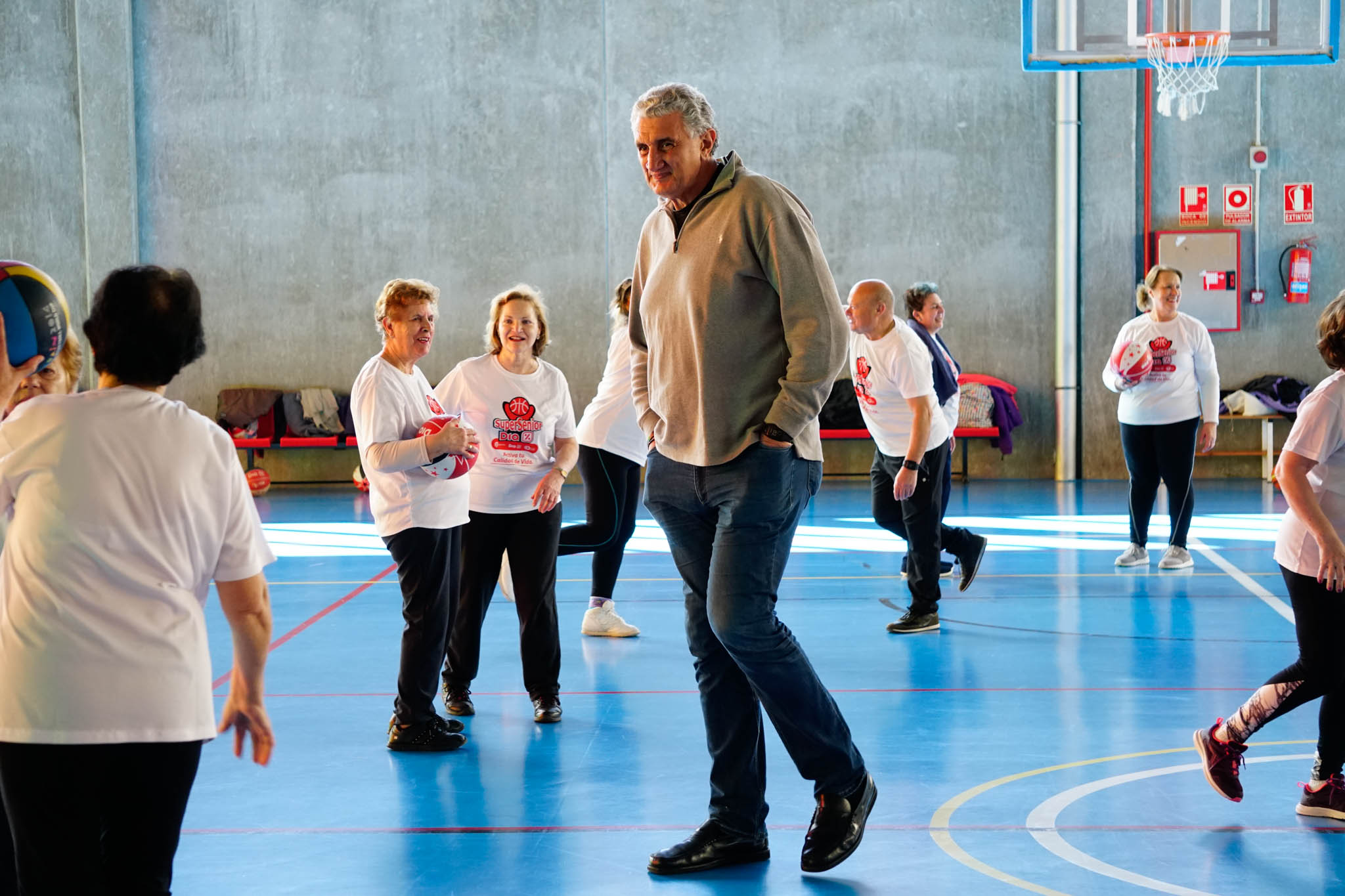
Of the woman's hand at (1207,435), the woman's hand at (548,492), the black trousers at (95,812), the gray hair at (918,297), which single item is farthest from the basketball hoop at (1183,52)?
the black trousers at (95,812)

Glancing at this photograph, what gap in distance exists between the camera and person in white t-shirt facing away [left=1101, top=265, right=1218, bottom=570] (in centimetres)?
746

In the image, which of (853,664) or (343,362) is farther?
(343,362)

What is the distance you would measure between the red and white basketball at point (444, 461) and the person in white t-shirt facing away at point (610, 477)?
4.91ft

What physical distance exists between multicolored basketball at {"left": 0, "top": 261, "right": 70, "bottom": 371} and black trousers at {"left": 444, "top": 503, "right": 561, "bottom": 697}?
7.89 ft

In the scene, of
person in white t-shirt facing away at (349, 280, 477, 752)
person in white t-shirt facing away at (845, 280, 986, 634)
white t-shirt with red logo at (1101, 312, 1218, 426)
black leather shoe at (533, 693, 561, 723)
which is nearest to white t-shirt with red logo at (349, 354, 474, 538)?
person in white t-shirt facing away at (349, 280, 477, 752)

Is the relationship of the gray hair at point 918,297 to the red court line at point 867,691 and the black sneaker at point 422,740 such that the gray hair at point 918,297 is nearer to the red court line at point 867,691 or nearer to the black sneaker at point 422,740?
the red court line at point 867,691

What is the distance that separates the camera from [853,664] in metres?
5.32

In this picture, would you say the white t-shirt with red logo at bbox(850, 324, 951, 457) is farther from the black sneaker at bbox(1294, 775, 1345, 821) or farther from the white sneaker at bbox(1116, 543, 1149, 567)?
the black sneaker at bbox(1294, 775, 1345, 821)

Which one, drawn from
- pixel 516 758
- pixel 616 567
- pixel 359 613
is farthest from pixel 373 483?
pixel 359 613

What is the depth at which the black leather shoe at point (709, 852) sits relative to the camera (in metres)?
3.07

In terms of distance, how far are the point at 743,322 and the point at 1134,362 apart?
5.05 m

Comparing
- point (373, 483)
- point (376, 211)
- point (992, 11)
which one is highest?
point (992, 11)

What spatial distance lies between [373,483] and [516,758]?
974 millimetres

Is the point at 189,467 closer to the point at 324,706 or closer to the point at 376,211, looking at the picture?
the point at 324,706
